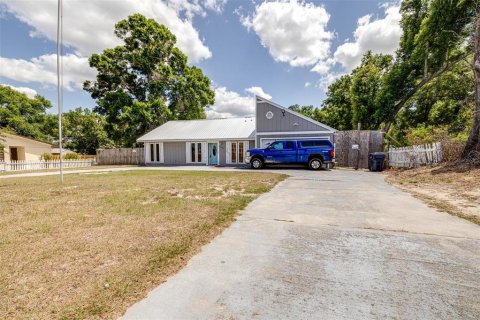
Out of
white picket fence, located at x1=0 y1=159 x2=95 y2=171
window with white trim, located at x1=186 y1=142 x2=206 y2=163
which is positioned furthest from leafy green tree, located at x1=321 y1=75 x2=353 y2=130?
white picket fence, located at x1=0 y1=159 x2=95 y2=171

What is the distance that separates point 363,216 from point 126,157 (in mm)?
25273

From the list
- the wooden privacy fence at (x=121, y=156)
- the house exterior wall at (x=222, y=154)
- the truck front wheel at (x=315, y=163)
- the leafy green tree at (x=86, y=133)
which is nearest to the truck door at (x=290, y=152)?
the truck front wheel at (x=315, y=163)

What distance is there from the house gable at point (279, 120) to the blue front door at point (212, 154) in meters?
4.43

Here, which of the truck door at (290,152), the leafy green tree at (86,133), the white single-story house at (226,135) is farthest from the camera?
the leafy green tree at (86,133)

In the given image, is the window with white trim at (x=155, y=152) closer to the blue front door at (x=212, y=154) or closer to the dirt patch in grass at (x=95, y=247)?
the blue front door at (x=212, y=154)

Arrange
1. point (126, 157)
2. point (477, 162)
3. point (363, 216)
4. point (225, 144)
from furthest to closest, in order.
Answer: point (126, 157) < point (225, 144) < point (477, 162) < point (363, 216)

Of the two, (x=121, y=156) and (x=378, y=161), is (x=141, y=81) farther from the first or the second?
(x=378, y=161)

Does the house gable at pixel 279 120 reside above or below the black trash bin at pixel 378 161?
above

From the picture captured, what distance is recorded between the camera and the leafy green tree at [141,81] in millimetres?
25781

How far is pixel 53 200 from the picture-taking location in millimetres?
6539

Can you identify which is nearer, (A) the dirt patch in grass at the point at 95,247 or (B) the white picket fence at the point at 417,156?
(A) the dirt patch in grass at the point at 95,247

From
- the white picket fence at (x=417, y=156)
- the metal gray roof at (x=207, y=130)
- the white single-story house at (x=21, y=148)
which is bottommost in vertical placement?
the white picket fence at (x=417, y=156)

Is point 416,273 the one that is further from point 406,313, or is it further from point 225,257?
point 225,257

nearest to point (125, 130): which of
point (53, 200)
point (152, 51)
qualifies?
point (152, 51)
